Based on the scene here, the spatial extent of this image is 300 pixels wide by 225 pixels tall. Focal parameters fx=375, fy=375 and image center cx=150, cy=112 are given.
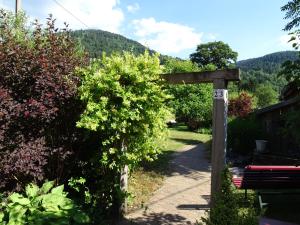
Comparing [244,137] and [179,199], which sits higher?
[244,137]

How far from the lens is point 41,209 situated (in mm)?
5859

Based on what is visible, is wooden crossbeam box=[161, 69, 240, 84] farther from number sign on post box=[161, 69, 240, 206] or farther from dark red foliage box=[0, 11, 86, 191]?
dark red foliage box=[0, 11, 86, 191]

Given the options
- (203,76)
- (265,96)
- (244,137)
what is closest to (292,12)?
(203,76)

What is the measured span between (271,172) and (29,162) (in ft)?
15.2

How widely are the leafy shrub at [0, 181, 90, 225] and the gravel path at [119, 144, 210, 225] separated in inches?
45.5

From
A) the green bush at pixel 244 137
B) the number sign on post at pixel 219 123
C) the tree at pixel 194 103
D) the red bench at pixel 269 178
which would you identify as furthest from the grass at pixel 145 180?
the tree at pixel 194 103

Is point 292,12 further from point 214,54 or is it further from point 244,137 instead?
point 214,54

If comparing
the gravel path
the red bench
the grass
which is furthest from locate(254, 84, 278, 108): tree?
the red bench

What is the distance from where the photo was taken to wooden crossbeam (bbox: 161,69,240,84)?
5871 mm

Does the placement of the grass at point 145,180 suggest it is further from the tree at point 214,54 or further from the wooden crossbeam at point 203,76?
the tree at point 214,54

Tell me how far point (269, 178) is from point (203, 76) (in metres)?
2.70

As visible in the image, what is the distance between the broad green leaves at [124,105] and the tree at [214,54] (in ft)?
233

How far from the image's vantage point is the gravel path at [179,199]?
22.8ft

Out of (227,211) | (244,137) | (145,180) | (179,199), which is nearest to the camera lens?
(227,211)
